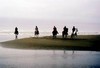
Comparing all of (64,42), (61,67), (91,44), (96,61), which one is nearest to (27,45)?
(64,42)

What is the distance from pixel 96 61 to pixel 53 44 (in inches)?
973

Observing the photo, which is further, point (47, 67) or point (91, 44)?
point (91, 44)

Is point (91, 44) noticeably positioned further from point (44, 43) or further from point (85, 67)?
point (85, 67)

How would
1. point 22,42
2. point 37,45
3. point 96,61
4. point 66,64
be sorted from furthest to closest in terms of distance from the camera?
1. point 22,42
2. point 37,45
3. point 96,61
4. point 66,64

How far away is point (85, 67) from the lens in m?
38.8

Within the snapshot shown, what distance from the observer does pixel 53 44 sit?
6875 cm

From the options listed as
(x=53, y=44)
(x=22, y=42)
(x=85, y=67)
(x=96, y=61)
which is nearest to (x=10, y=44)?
(x=22, y=42)

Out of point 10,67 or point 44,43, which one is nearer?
point 10,67

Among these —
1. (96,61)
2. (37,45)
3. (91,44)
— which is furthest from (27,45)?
(96,61)

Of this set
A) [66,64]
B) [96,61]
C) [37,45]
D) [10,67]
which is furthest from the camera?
[37,45]

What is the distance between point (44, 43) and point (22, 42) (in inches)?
216

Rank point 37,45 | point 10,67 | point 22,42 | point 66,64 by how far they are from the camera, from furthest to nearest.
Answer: point 22,42 → point 37,45 → point 66,64 → point 10,67

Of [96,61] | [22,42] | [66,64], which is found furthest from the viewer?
[22,42]

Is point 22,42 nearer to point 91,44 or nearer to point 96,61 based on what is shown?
point 91,44
